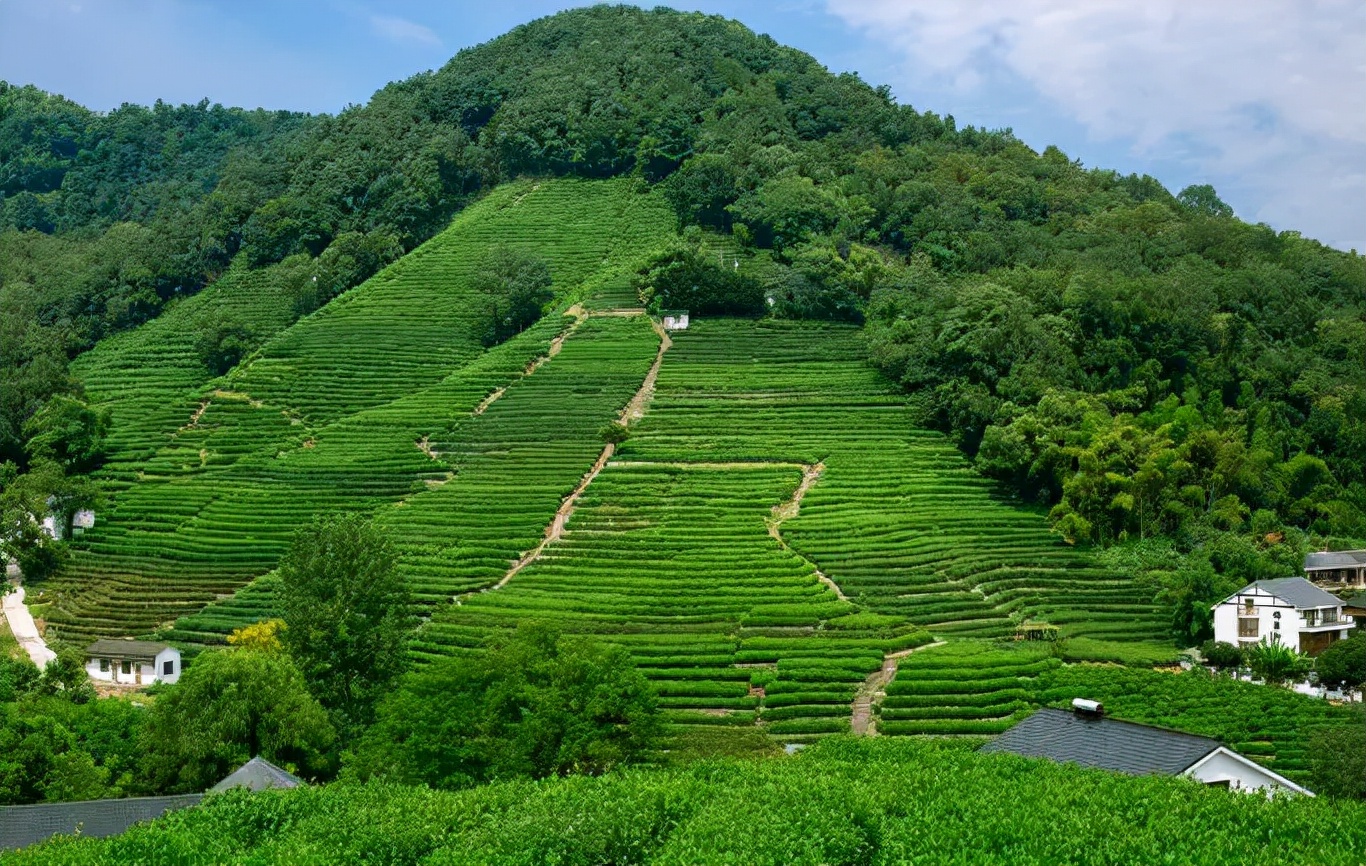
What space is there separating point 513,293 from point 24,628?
107 feet

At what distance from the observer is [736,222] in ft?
268

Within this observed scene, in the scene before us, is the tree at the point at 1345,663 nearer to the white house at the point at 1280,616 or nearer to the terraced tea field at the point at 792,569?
the white house at the point at 1280,616

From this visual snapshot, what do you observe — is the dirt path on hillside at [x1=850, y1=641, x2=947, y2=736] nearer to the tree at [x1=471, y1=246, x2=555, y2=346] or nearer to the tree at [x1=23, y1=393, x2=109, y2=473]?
the tree at [x1=23, y1=393, x2=109, y2=473]

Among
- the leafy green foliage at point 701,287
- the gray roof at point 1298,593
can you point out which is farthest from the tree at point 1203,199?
the gray roof at point 1298,593

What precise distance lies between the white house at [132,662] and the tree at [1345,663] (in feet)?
112

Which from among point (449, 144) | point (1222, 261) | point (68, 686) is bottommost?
point (68, 686)

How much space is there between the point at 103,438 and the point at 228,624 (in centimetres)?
1950

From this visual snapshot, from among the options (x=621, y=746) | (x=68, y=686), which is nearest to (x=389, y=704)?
(x=621, y=746)

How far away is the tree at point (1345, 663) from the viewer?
124 ft

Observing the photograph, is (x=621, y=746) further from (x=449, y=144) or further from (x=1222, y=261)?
(x=449, y=144)

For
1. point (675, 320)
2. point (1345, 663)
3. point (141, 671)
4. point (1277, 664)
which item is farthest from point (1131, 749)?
point (675, 320)

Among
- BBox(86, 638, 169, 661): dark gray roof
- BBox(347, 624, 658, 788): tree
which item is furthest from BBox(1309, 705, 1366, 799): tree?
BBox(86, 638, 169, 661): dark gray roof

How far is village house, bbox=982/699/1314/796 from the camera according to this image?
953 inches

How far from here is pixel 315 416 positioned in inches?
2539
